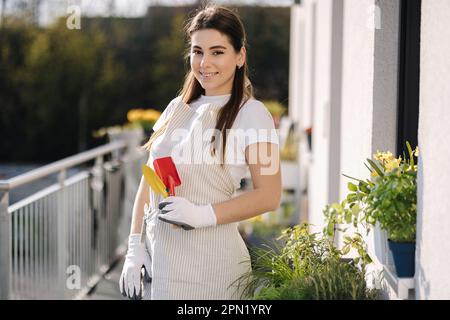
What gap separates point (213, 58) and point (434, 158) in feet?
2.55

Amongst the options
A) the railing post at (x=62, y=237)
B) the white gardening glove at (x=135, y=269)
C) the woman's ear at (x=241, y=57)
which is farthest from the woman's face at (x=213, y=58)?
the railing post at (x=62, y=237)

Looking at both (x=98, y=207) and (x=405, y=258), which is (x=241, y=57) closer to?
(x=405, y=258)

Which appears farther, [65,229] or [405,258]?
[65,229]

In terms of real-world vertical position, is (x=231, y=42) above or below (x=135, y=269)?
above

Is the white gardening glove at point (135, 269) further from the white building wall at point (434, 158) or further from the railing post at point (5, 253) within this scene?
the railing post at point (5, 253)

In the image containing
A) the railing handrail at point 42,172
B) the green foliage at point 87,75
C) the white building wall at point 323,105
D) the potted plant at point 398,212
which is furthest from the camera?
the green foliage at point 87,75

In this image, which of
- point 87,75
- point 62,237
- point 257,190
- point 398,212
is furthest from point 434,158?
point 87,75

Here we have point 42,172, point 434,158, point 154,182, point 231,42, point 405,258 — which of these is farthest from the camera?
point 42,172

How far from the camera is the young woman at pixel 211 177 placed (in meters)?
2.21

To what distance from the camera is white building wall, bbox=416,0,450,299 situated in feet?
5.84

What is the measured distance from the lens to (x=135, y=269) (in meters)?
2.37

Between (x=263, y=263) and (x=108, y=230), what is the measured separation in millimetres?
3676

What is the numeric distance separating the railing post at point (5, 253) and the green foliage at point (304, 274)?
1.52 metres

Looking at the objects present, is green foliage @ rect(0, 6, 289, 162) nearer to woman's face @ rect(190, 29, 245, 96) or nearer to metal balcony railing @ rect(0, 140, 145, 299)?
metal balcony railing @ rect(0, 140, 145, 299)
